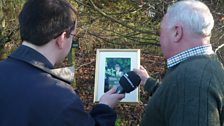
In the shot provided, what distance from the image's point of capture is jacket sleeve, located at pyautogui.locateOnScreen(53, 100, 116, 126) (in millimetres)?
2693

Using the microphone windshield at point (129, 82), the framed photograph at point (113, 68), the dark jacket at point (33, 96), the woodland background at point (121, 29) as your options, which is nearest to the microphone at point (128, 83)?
the microphone windshield at point (129, 82)

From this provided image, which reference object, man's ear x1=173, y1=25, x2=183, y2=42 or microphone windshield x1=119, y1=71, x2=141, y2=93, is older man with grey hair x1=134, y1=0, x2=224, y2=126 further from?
microphone windshield x1=119, y1=71, x2=141, y2=93

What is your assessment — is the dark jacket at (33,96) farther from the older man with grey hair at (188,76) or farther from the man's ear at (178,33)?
the man's ear at (178,33)

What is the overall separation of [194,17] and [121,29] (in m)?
5.27

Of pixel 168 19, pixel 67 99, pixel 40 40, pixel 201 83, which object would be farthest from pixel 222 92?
pixel 40 40

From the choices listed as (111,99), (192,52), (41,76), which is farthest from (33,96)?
(192,52)

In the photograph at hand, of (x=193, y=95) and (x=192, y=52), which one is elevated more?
(x=192, y=52)

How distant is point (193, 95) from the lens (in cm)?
292

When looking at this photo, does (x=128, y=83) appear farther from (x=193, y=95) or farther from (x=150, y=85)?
(x=193, y=95)

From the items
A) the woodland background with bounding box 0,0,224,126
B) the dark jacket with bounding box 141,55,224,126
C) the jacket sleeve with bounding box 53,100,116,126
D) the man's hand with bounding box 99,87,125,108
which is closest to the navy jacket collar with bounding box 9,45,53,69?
the jacket sleeve with bounding box 53,100,116,126

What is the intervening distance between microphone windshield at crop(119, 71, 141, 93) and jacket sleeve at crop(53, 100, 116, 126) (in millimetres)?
467

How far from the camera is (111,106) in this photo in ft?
10.9

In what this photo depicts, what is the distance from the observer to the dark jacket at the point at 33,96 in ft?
8.83

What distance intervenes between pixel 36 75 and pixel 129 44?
15.7 feet
